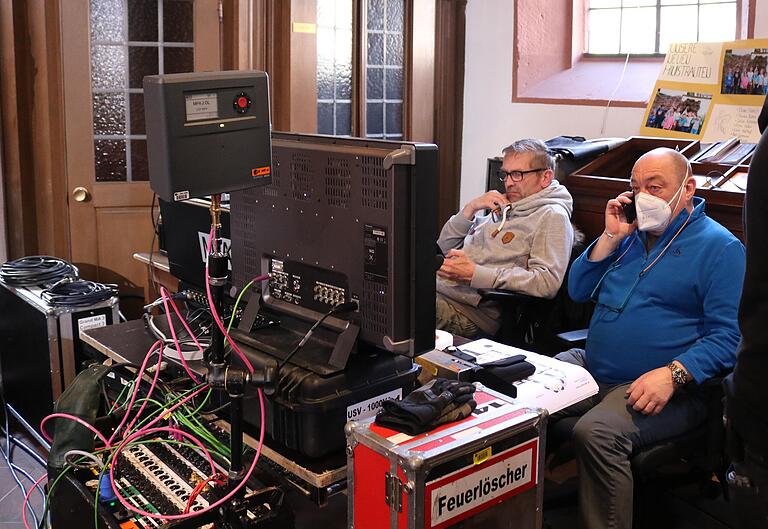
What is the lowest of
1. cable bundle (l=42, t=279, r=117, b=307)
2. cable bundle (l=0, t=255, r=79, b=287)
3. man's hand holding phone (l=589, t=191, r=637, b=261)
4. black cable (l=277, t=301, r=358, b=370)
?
cable bundle (l=42, t=279, r=117, b=307)

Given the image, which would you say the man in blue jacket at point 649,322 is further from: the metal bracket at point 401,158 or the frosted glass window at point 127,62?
the frosted glass window at point 127,62

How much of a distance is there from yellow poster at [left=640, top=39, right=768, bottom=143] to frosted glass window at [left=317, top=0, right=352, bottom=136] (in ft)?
5.57

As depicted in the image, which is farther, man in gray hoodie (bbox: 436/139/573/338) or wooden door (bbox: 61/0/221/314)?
wooden door (bbox: 61/0/221/314)

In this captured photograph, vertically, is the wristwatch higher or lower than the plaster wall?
lower

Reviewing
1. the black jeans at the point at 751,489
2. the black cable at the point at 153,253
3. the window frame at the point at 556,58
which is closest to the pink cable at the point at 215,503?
the black jeans at the point at 751,489

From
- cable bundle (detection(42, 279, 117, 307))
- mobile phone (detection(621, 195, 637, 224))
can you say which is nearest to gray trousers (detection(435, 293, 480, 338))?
mobile phone (detection(621, 195, 637, 224))

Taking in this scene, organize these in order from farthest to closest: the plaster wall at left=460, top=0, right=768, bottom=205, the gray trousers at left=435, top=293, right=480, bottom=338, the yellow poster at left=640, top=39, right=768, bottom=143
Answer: the plaster wall at left=460, top=0, right=768, bottom=205, the yellow poster at left=640, top=39, right=768, bottom=143, the gray trousers at left=435, top=293, right=480, bottom=338

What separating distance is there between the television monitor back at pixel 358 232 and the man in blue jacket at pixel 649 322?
96 centimetres

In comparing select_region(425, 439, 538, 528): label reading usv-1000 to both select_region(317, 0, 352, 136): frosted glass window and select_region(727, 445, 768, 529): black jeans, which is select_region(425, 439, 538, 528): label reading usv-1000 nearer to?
select_region(727, 445, 768, 529): black jeans

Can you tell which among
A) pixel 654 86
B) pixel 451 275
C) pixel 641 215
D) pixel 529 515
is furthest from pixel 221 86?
pixel 654 86

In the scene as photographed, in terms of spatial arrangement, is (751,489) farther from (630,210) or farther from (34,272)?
(34,272)

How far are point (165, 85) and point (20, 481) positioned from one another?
7.73ft

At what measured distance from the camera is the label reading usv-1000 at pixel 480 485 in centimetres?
177

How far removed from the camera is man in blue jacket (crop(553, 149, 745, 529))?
250 cm
